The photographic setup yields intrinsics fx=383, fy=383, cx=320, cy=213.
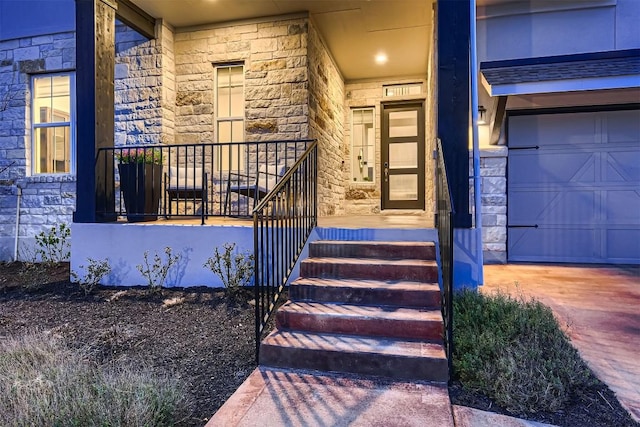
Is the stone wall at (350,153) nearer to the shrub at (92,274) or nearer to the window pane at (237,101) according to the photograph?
the window pane at (237,101)

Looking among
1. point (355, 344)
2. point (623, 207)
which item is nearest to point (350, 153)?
point (623, 207)

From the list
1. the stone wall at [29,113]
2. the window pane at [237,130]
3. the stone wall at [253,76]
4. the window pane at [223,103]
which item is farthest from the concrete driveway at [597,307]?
the stone wall at [29,113]

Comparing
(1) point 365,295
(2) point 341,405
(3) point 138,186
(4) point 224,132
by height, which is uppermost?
(4) point 224,132

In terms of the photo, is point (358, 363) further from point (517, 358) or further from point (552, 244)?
point (552, 244)

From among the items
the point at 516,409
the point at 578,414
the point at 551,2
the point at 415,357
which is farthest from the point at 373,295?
the point at 551,2

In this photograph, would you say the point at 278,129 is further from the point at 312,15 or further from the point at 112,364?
the point at 112,364

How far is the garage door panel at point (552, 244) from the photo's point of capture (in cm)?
507

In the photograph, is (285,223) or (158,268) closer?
(285,223)

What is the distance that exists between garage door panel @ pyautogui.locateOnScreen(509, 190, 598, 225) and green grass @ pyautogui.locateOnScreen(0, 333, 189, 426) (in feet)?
15.8

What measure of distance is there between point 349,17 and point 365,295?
401 cm

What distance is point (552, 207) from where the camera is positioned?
16.9ft

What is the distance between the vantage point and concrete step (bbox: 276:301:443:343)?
2365mm

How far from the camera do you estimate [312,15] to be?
5133mm

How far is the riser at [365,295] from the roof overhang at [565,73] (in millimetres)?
2800
